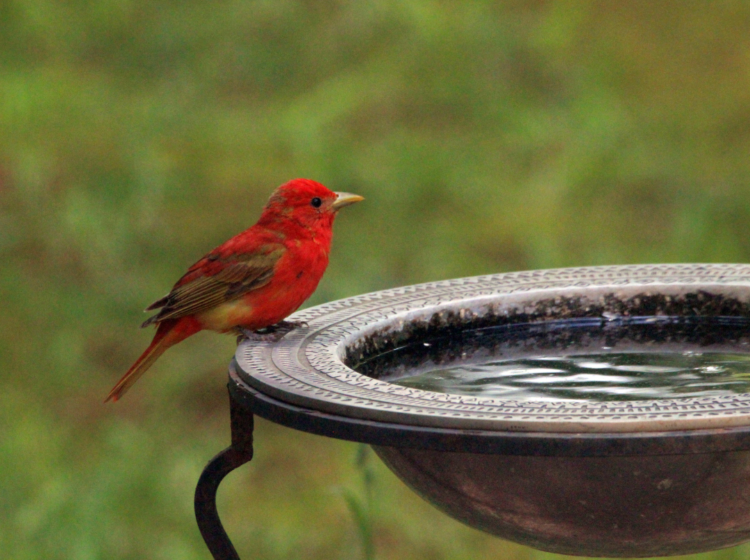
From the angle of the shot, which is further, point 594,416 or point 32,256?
point 32,256

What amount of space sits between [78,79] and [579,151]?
2.69m

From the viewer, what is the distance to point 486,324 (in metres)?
2.58

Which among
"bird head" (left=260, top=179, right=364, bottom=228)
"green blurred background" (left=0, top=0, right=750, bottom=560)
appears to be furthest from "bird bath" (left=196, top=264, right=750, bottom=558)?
"green blurred background" (left=0, top=0, right=750, bottom=560)

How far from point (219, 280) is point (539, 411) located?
3.89 feet

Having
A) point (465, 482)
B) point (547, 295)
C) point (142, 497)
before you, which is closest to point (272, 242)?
point (547, 295)

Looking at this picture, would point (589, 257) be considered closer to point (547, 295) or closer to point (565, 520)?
point (547, 295)

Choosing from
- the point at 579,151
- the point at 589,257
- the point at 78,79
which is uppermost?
the point at 78,79

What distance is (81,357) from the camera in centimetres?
541

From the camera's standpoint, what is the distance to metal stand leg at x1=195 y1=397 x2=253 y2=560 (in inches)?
86.6

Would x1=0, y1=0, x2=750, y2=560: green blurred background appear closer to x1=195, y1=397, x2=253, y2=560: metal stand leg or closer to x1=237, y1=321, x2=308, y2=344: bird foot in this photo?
x1=237, y1=321, x2=308, y2=344: bird foot

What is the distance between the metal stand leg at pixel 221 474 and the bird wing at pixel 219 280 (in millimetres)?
537

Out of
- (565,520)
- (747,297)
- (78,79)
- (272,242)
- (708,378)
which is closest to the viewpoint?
(565,520)

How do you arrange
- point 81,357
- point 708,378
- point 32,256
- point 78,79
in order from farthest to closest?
point 78,79, point 32,256, point 81,357, point 708,378

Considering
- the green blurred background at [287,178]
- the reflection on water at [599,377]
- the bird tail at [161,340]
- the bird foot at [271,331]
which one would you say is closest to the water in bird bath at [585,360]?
the reflection on water at [599,377]
